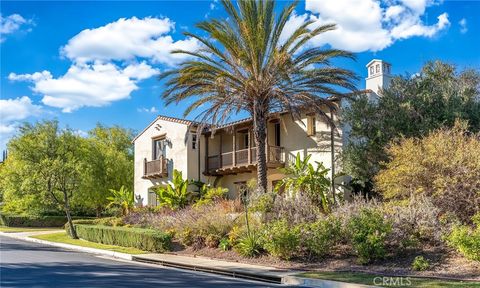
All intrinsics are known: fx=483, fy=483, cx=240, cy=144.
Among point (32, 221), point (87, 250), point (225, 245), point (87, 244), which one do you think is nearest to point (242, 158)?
point (87, 244)

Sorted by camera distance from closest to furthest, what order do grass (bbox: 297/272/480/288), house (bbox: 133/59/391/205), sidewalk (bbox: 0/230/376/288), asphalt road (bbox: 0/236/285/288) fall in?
1. grass (bbox: 297/272/480/288)
2. asphalt road (bbox: 0/236/285/288)
3. sidewalk (bbox: 0/230/376/288)
4. house (bbox: 133/59/391/205)

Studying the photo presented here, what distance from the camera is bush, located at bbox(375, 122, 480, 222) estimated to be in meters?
15.3

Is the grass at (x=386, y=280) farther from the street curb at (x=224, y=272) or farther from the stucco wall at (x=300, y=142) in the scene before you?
the stucco wall at (x=300, y=142)

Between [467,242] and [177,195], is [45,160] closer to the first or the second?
[177,195]

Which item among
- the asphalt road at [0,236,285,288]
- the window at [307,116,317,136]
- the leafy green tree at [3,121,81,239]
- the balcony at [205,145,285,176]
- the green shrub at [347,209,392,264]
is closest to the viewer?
the asphalt road at [0,236,285,288]

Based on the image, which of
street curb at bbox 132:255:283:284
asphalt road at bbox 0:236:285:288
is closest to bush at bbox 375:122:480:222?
street curb at bbox 132:255:283:284

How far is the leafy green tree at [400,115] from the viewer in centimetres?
2108

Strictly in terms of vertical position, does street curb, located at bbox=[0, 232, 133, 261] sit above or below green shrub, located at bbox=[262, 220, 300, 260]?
below

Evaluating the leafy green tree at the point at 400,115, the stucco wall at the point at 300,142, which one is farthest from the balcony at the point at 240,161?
the leafy green tree at the point at 400,115

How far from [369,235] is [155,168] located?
22.5m

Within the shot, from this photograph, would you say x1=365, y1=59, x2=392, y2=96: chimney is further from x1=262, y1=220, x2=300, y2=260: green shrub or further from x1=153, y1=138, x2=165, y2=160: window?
x1=153, y1=138, x2=165, y2=160: window

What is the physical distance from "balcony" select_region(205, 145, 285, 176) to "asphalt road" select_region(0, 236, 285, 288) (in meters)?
12.7

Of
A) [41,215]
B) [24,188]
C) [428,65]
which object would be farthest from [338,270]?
[41,215]

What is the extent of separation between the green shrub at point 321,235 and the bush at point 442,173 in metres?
3.23
